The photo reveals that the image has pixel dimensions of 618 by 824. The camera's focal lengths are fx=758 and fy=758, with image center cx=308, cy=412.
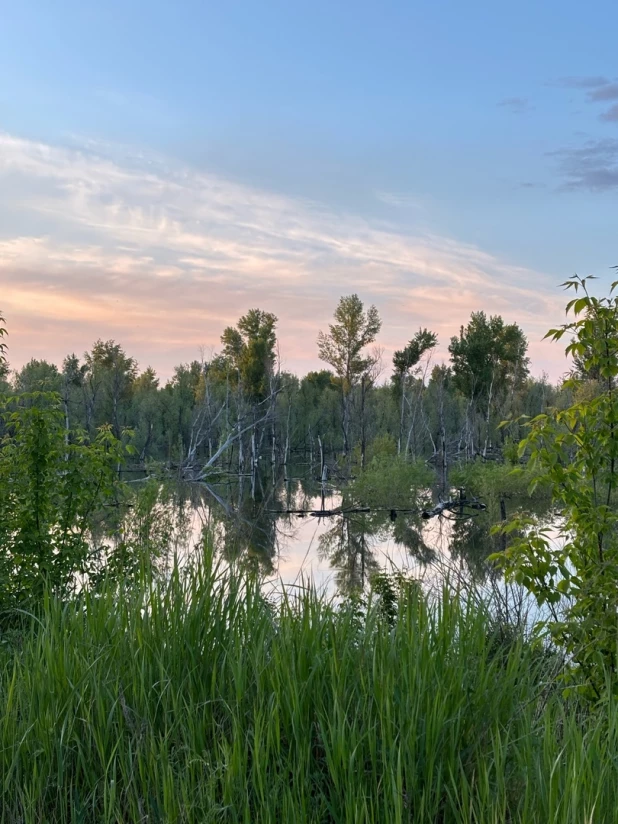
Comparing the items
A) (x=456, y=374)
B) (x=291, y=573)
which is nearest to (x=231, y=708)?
(x=291, y=573)

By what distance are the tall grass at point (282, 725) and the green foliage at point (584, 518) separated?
162 cm

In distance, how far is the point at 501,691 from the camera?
11.2 feet

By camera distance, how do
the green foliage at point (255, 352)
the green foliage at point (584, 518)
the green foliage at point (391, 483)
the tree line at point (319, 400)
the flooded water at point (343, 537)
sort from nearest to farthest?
1. the green foliage at point (584, 518)
2. the flooded water at point (343, 537)
3. the green foliage at point (391, 483)
4. the tree line at point (319, 400)
5. the green foliage at point (255, 352)

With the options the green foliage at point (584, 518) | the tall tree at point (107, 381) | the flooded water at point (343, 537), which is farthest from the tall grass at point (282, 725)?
the tall tree at point (107, 381)

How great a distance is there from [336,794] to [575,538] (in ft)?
11.9

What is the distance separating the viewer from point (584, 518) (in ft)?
18.4

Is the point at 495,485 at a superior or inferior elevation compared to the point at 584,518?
inferior

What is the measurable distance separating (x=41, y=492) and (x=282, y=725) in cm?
667

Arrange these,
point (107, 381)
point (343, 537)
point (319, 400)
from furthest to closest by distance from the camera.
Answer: point (319, 400), point (107, 381), point (343, 537)

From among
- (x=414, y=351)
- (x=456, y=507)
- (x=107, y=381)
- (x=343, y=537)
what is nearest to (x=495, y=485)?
(x=456, y=507)

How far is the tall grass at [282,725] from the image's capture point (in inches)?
113

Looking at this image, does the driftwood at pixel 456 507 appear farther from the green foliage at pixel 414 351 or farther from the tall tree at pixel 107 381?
the tall tree at pixel 107 381

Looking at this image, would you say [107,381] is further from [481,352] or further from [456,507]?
[456,507]

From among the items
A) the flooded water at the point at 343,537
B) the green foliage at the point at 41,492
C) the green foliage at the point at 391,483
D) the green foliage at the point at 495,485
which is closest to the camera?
the green foliage at the point at 41,492
